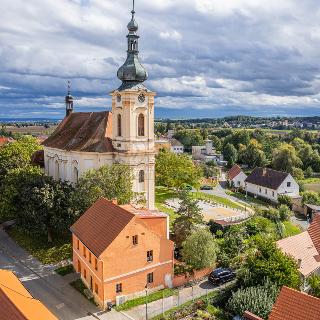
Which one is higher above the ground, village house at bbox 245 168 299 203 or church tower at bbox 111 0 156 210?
church tower at bbox 111 0 156 210

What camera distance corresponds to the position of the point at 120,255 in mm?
32562

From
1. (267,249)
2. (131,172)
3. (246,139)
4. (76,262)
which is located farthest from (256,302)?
(246,139)

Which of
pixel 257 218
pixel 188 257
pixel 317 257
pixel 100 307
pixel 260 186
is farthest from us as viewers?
pixel 260 186

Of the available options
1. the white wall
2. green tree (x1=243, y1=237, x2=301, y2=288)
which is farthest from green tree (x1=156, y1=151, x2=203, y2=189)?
green tree (x1=243, y1=237, x2=301, y2=288)

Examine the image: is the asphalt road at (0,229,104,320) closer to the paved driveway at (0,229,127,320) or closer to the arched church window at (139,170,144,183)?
the paved driveway at (0,229,127,320)

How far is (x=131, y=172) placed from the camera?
48.8m

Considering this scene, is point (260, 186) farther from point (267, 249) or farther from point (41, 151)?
point (267, 249)

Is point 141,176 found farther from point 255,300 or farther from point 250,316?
point 250,316

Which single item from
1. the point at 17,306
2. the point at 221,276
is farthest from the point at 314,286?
the point at 17,306

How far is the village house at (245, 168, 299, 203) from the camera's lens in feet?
264

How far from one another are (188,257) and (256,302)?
8.29 m

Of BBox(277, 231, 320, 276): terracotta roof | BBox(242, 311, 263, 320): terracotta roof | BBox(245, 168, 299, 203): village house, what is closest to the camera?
BBox(242, 311, 263, 320): terracotta roof

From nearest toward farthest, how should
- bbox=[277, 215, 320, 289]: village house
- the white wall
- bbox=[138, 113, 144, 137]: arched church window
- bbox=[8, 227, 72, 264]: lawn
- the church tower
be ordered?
1. bbox=[277, 215, 320, 289]: village house
2. bbox=[8, 227, 72, 264]: lawn
3. the church tower
4. bbox=[138, 113, 144, 137]: arched church window
5. the white wall

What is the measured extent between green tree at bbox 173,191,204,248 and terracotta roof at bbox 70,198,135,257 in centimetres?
917
